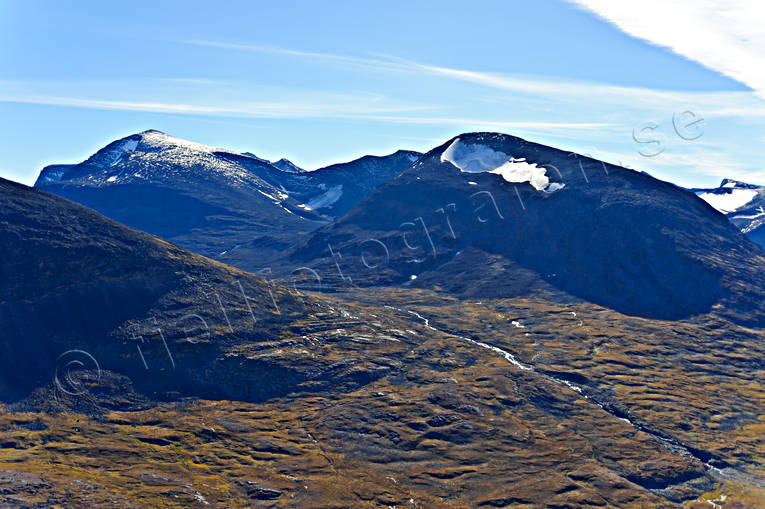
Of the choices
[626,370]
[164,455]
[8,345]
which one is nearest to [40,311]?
[8,345]

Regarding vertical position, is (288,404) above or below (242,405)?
below

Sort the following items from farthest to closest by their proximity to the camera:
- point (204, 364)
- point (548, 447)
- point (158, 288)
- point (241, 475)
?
point (158, 288) → point (204, 364) → point (548, 447) → point (241, 475)

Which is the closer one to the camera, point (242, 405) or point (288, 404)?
point (242, 405)

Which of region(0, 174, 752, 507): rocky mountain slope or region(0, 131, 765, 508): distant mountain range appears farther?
region(0, 131, 765, 508): distant mountain range

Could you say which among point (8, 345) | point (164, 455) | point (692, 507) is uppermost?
point (8, 345)

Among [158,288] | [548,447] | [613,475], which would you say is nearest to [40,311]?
[158,288]

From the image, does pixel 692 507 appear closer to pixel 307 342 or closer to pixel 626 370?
pixel 626 370

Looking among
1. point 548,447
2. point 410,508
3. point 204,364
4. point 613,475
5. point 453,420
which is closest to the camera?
point 410,508

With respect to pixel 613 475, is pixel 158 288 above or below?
above

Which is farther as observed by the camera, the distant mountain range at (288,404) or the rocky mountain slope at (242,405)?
the distant mountain range at (288,404)

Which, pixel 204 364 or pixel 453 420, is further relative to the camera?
pixel 204 364
